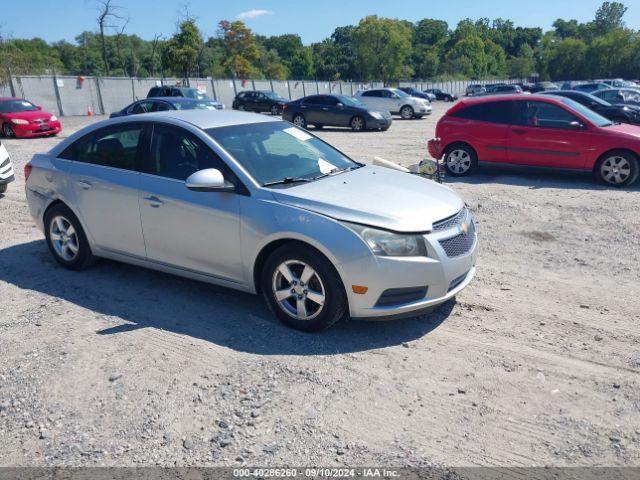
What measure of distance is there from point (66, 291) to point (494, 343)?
3.97m

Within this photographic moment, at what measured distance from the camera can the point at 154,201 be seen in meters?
5.11

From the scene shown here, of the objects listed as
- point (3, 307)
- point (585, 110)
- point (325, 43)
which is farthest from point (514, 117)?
point (325, 43)

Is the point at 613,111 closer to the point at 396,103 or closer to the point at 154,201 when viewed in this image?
the point at 396,103

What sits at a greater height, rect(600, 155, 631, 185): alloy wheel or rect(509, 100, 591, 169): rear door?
rect(509, 100, 591, 169): rear door

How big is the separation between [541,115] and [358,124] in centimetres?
1307

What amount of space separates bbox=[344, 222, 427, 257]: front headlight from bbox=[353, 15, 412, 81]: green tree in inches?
3334

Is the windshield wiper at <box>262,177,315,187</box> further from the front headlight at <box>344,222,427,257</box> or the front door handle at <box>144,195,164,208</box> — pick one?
the front door handle at <box>144,195,164,208</box>

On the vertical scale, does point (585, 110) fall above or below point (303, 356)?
above

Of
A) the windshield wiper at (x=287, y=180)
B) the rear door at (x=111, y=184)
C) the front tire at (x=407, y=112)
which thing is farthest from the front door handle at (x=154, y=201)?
the front tire at (x=407, y=112)

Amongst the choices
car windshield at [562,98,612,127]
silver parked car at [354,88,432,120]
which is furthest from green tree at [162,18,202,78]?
car windshield at [562,98,612,127]

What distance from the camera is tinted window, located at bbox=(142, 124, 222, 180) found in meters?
4.96

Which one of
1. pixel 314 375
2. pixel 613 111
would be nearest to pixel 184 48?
pixel 613 111

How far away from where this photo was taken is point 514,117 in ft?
36.7

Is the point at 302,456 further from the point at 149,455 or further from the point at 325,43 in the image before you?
the point at 325,43
